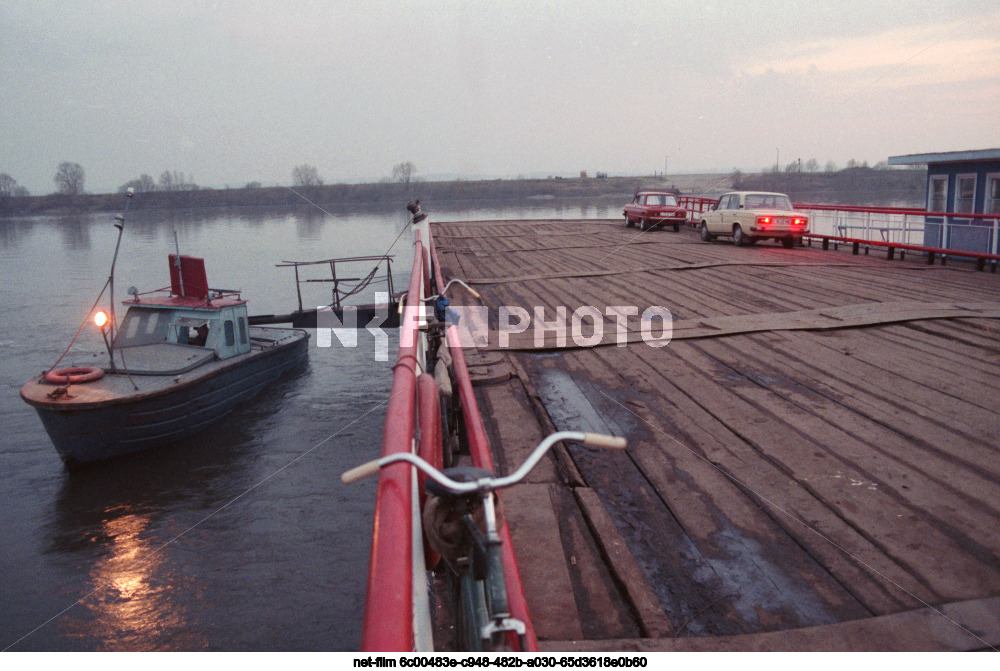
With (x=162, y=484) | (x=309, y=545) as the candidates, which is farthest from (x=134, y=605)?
(x=162, y=484)

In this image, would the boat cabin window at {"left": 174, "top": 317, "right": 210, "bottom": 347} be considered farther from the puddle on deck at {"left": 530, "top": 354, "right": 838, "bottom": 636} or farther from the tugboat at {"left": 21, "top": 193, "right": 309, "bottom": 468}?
the puddle on deck at {"left": 530, "top": 354, "right": 838, "bottom": 636}

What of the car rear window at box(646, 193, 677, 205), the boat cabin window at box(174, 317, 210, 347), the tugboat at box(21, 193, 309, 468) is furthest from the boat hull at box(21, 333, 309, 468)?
the car rear window at box(646, 193, 677, 205)

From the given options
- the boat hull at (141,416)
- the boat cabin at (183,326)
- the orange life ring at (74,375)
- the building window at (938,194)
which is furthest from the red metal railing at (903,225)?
the orange life ring at (74,375)

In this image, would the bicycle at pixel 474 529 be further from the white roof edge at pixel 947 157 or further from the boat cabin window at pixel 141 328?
the white roof edge at pixel 947 157

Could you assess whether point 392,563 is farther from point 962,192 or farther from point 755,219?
point 962,192

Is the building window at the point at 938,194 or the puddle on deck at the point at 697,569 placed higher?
the building window at the point at 938,194

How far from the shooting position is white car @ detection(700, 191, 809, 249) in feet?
62.1

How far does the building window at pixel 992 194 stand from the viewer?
17.9 m

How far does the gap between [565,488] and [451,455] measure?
3.51 feet

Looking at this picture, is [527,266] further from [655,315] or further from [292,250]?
[292,250]

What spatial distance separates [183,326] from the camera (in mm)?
18984

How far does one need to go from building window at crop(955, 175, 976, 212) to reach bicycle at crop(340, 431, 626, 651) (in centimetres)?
Answer: 2106

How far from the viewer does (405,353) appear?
3.72m

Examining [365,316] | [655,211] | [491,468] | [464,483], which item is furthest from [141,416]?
[655,211]
